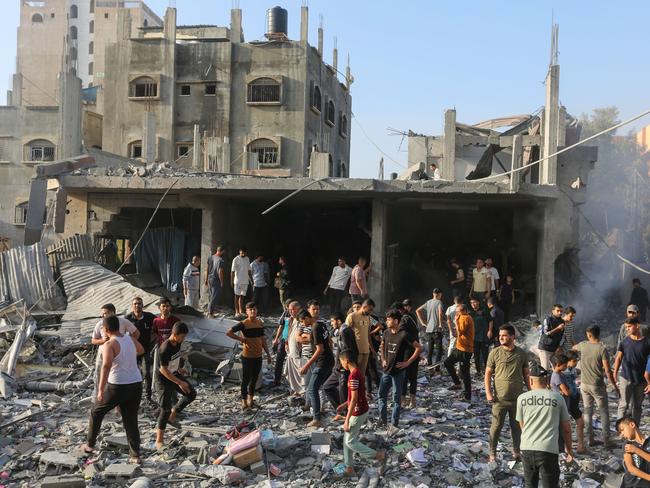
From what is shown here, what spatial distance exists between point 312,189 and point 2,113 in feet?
80.1

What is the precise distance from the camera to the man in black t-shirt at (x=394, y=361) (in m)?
7.77

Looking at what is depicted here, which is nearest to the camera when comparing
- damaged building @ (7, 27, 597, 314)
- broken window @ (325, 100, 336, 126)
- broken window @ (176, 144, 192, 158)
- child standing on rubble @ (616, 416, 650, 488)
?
child standing on rubble @ (616, 416, 650, 488)

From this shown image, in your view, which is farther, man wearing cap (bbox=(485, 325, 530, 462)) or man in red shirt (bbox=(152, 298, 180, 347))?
man in red shirt (bbox=(152, 298, 180, 347))

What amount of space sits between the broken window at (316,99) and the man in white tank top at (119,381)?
25492 millimetres

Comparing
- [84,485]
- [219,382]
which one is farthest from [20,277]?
[84,485]

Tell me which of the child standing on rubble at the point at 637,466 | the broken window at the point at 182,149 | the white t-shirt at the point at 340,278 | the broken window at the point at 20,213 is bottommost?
the child standing on rubble at the point at 637,466

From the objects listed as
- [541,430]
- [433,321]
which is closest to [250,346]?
[433,321]

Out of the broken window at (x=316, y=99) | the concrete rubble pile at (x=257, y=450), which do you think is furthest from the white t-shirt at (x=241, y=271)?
the broken window at (x=316, y=99)

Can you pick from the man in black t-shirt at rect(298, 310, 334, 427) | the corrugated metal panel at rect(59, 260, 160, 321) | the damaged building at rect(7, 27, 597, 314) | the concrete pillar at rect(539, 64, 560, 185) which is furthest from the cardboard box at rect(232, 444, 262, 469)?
the concrete pillar at rect(539, 64, 560, 185)

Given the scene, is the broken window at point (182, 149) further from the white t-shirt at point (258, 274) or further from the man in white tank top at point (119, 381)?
the man in white tank top at point (119, 381)

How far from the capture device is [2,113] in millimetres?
32875

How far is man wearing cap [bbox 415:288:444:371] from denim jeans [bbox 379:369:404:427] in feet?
9.19

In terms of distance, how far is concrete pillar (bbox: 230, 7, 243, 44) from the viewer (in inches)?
1223

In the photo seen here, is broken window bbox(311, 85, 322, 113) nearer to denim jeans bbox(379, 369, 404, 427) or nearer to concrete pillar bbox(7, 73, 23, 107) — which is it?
concrete pillar bbox(7, 73, 23, 107)
